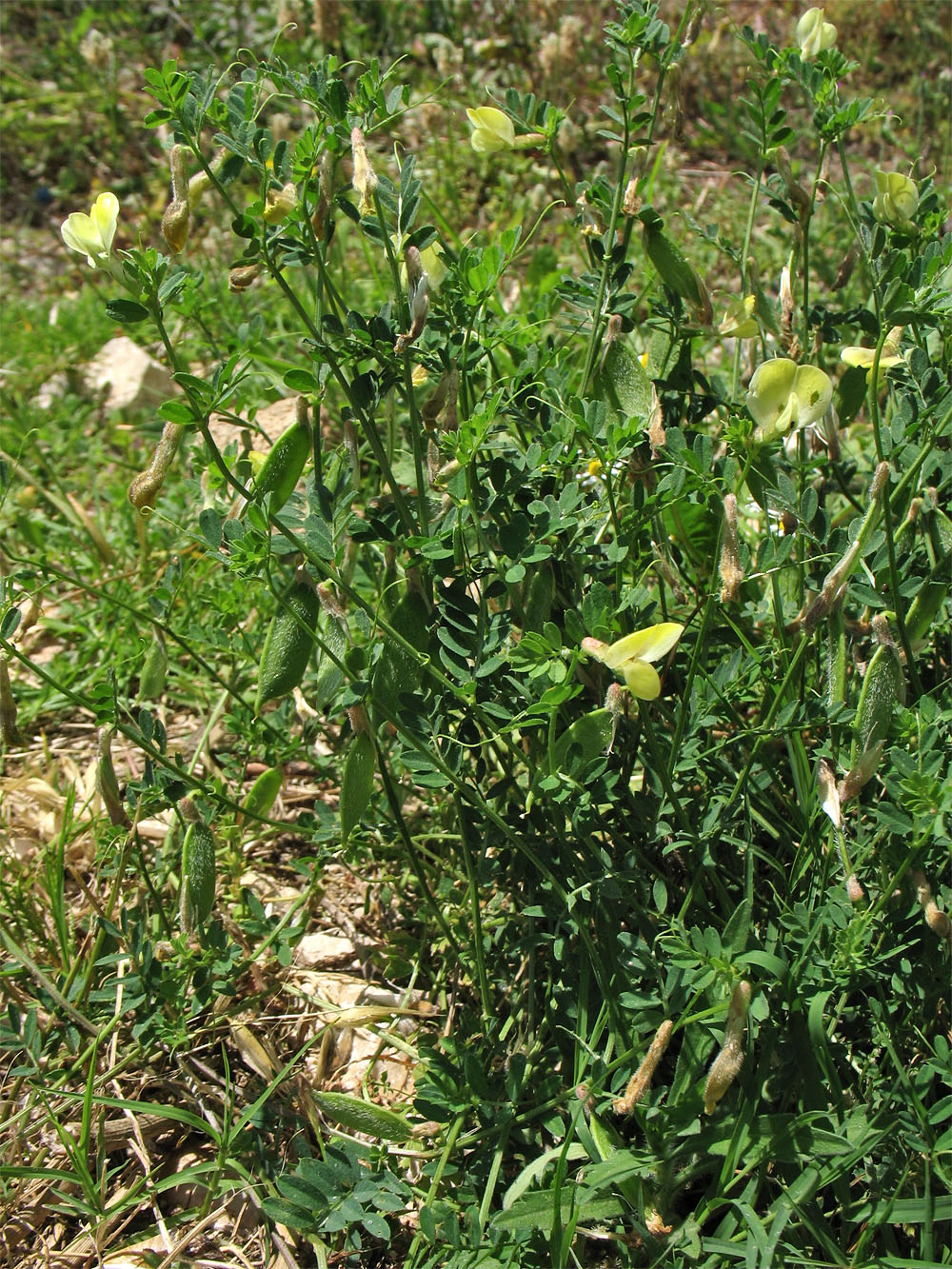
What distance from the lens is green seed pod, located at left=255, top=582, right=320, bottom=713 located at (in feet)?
4.10

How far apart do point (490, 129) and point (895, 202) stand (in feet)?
1.47

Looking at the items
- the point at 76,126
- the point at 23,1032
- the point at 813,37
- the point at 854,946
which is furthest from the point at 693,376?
the point at 76,126

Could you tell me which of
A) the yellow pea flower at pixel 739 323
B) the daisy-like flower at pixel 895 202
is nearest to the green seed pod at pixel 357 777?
the yellow pea flower at pixel 739 323

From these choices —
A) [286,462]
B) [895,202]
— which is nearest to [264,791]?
[286,462]

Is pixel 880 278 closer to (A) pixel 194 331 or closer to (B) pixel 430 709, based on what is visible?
(B) pixel 430 709

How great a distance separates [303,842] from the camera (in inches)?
71.3

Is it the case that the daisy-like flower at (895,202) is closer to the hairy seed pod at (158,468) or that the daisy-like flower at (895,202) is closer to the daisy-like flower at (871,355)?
the daisy-like flower at (871,355)

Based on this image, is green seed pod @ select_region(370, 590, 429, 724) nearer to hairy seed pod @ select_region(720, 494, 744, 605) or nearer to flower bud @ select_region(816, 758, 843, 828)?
hairy seed pod @ select_region(720, 494, 744, 605)

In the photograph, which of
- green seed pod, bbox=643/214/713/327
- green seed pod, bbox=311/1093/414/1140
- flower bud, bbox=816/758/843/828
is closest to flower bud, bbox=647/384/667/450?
green seed pod, bbox=643/214/713/327

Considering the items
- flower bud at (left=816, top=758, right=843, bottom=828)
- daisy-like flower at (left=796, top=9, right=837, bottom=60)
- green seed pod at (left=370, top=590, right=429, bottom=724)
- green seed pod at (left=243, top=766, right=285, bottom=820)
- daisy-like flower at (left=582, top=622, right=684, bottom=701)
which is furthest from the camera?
green seed pod at (left=243, top=766, right=285, bottom=820)

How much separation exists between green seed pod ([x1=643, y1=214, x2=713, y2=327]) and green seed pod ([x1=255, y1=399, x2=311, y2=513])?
43 cm

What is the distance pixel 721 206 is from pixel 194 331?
59.0 inches

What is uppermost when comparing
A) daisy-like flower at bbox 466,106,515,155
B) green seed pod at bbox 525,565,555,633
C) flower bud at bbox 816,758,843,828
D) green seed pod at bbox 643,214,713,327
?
daisy-like flower at bbox 466,106,515,155

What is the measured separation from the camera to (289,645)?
1258 millimetres
